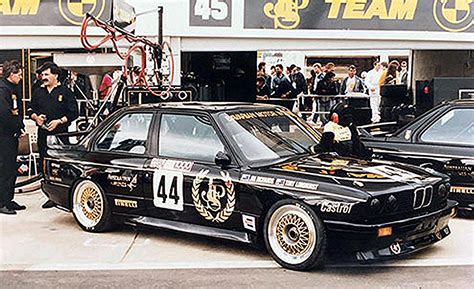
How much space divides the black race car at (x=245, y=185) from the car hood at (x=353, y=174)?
11mm

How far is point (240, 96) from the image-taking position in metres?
15.9

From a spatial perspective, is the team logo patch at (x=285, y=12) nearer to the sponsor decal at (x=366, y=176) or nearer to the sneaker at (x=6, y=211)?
the sneaker at (x=6, y=211)

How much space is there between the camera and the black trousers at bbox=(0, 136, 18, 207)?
26.7ft

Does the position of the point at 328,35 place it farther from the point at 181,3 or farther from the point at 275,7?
the point at 181,3

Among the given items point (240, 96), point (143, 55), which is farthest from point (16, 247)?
point (240, 96)

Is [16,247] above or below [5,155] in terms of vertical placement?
below

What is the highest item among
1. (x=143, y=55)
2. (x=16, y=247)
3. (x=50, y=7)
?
(x=50, y=7)

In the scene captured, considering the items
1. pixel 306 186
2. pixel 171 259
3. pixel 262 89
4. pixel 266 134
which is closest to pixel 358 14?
pixel 266 134

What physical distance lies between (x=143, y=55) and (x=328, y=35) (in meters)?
2.97

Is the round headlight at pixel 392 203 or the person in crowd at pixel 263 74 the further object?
the person in crowd at pixel 263 74

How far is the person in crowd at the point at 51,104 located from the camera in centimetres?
877

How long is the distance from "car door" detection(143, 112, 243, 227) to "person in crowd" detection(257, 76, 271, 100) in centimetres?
1000

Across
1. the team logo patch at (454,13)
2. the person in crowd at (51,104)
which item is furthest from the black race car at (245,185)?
the team logo patch at (454,13)

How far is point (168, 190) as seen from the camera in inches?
252
